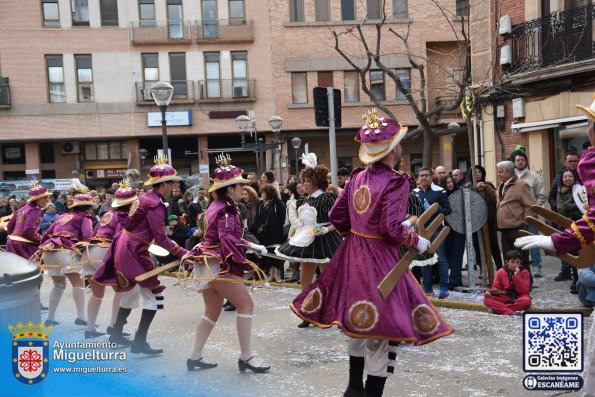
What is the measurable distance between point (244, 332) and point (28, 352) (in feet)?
8.62

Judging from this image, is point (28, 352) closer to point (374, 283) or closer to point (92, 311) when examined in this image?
point (374, 283)

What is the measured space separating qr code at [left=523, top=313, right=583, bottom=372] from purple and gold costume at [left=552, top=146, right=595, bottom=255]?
0.94 meters

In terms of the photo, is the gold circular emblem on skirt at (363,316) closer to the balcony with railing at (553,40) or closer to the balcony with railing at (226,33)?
the balcony with railing at (553,40)

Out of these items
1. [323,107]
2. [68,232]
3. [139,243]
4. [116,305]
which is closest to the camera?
[139,243]

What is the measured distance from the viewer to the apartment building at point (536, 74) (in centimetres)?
1492

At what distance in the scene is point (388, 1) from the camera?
32938mm

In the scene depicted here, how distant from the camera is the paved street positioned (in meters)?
5.81

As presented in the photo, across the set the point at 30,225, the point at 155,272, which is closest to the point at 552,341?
the point at 155,272

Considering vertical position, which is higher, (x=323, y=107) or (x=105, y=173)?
(x=323, y=107)

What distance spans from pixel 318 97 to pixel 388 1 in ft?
77.1

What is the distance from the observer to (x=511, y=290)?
864 centimetres

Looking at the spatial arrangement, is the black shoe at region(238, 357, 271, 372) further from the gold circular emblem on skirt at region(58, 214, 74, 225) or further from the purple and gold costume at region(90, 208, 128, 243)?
the gold circular emblem on skirt at region(58, 214, 74, 225)

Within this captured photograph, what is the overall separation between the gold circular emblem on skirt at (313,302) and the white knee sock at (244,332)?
4.40 ft

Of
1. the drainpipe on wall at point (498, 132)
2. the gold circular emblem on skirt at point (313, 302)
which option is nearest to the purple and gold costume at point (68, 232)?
the gold circular emblem on skirt at point (313, 302)
